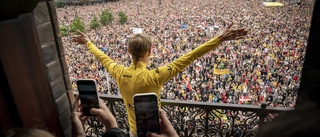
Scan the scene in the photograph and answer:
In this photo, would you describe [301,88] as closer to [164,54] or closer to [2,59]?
[2,59]

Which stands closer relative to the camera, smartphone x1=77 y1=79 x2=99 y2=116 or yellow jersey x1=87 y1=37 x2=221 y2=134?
smartphone x1=77 y1=79 x2=99 y2=116

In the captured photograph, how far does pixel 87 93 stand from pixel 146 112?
20.6 inches

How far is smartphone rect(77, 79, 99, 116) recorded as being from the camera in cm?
185

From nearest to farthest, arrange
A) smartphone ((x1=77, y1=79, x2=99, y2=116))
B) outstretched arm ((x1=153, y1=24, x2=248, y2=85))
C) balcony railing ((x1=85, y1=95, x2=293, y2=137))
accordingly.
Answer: smartphone ((x1=77, y1=79, x2=99, y2=116)), outstretched arm ((x1=153, y1=24, x2=248, y2=85)), balcony railing ((x1=85, y1=95, x2=293, y2=137))

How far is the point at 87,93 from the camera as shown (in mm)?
1874

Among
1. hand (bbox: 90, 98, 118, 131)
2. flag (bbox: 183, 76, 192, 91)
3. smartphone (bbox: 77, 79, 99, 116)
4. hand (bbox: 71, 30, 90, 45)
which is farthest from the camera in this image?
flag (bbox: 183, 76, 192, 91)

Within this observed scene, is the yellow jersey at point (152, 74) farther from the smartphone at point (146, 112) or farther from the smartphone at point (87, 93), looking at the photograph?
the smartphone at point (146, 112)

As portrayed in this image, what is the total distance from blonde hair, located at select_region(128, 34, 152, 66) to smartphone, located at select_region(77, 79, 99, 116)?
1.28ft

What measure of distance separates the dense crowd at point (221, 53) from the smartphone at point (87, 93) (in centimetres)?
158

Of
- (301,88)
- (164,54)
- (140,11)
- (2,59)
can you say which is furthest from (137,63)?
(140,11)

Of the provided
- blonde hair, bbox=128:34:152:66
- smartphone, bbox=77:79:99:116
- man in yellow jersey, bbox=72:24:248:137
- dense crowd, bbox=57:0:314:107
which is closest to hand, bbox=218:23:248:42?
man in yellow jersey, bbox=72:24:248:137

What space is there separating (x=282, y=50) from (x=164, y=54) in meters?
7.47

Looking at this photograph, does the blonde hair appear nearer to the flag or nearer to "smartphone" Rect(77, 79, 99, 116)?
"smartphone" Rect(77, 79, 99, 116)

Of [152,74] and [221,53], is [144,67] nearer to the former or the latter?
[152,74]
